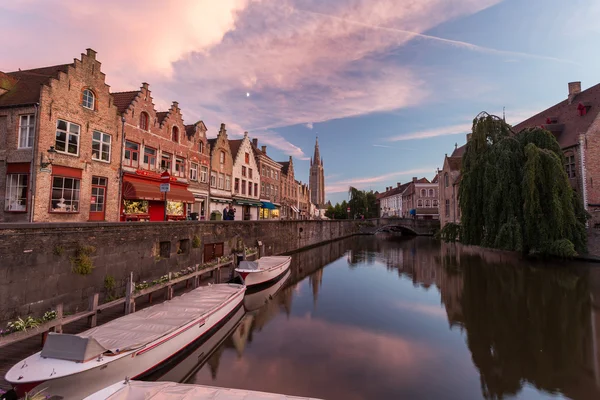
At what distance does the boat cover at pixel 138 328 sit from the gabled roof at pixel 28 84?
1167cm

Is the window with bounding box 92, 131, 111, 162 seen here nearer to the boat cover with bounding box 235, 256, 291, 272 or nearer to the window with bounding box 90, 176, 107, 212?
the window with bounding box 90, 176, 107, 212

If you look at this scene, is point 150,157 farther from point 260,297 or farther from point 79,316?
point 79,316

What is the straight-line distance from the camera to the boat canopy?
18.2ft

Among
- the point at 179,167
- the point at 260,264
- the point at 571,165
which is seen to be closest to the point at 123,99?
the point at 179,167

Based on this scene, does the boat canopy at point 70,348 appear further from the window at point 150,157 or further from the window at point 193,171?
the window at point 193,171

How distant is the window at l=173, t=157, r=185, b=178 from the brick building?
6057 millimetres

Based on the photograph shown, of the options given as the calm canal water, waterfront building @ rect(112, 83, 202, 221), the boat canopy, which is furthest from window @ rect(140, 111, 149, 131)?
the boat canopy

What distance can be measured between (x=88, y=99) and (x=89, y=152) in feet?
9.12

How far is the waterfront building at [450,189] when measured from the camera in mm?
46125

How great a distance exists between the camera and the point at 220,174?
29547 mm

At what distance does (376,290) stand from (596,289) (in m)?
11.1

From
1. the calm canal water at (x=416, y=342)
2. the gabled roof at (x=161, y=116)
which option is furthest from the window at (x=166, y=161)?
the calm canal water at (x=416, y=342)

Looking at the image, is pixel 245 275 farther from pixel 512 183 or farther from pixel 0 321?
pixel 512 183

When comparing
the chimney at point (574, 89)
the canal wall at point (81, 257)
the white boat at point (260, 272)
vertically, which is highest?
the chimney at point (574, 89)
